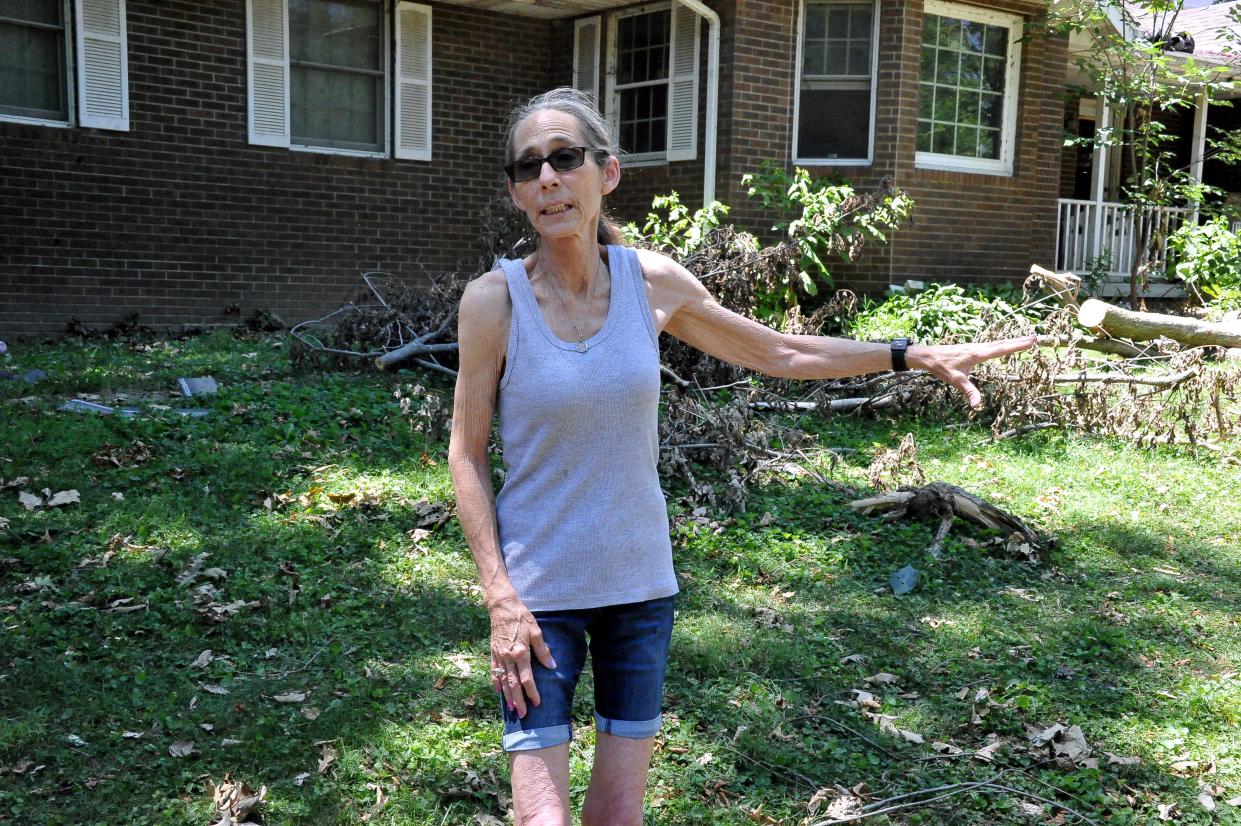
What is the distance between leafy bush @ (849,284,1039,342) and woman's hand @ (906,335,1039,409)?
23.4 feet

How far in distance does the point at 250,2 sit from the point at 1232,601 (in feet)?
35.1

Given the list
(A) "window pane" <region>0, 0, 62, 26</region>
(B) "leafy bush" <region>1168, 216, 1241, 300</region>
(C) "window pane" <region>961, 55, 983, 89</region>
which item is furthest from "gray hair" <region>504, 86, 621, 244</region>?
(B) "leafy bush" <region>1168, 216, 1241, 300</region>

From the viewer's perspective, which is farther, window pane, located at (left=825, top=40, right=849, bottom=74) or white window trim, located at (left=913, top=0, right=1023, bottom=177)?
white window trim, located at (left=913, top=0, right=1023, bottom=177)

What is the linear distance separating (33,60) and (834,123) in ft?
26.4

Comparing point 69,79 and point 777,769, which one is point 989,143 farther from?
point 777,769

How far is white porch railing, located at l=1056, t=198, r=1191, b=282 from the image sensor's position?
49.0 ft

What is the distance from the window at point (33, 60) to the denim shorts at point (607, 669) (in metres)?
10.9

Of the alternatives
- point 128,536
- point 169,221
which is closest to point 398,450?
point 128,536

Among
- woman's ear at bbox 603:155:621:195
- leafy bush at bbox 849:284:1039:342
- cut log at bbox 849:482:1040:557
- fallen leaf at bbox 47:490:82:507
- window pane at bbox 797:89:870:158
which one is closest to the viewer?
woman's ear at bbox 603:155:621:195

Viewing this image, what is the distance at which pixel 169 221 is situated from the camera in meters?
12.3

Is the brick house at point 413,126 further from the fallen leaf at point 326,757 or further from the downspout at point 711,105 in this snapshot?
the fallen leaf at point 326,757

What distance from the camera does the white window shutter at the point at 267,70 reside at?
12477mm

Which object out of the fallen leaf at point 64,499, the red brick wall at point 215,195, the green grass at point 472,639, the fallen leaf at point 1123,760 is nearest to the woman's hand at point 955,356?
the green grass at point 472,639

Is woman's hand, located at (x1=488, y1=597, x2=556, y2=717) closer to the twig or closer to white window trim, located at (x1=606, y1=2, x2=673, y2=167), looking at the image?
the twig
